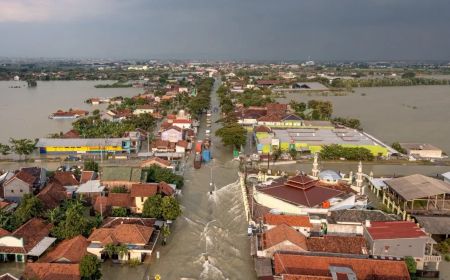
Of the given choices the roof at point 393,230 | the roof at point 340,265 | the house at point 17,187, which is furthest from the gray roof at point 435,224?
the house at point 17,187

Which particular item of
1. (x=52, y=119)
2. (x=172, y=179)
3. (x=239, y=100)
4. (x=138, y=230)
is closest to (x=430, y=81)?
(x=239, y=100)

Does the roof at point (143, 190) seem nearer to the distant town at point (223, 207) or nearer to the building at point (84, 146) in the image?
the distant town at point (223, 207)

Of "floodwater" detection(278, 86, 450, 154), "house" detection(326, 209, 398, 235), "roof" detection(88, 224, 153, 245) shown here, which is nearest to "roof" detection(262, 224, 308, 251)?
"house" detection(326, 209, 398, 235)

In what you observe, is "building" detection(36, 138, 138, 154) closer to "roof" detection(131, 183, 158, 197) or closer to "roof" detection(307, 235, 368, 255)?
"roof" detection(131, 183, 158, 197)

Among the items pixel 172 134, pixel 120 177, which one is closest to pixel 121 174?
pixel 120 177

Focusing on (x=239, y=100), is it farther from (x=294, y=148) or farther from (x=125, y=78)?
(x=125, y=78)

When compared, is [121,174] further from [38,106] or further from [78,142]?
[38,106]
